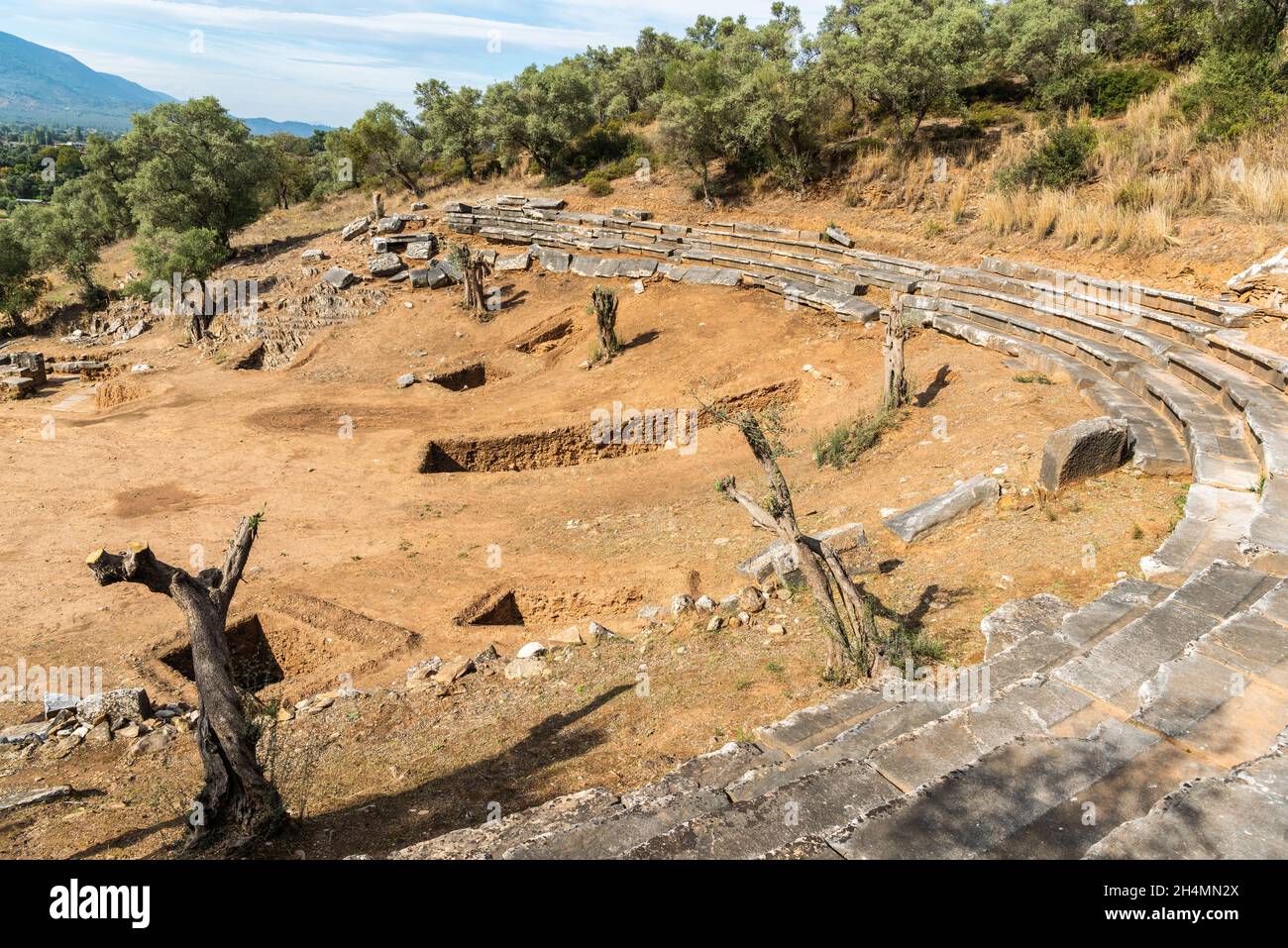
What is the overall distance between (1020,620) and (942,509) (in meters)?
2.51

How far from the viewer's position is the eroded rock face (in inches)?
320

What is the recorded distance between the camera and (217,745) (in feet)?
15.6

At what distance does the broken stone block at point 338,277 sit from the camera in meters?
23.9

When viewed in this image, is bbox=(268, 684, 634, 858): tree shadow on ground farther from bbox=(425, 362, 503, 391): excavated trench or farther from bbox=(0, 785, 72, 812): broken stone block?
bbox=(425, 362, 503, 391): excavated trench

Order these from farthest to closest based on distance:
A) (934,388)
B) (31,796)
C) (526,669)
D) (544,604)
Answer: (934,388), (544,604), (526,669), (31,796)

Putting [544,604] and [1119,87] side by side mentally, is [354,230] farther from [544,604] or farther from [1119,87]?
[1119,87]

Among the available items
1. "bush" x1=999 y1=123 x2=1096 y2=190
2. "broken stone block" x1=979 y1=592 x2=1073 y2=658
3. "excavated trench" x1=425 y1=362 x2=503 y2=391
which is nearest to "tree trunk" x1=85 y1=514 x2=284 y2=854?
"broken stone block" x1=979 y1=592 x2=1073 y2=658

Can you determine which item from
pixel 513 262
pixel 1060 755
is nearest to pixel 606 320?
pixel 513 262

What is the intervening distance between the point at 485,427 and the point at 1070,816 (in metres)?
13.6

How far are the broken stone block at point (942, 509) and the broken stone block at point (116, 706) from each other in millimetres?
7774

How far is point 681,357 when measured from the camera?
1738 cm

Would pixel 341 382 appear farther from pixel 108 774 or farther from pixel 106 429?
pixel 108 774

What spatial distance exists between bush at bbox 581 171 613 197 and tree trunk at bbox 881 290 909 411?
A: 18908 millimetres

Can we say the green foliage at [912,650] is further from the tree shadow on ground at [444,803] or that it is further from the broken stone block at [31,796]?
the broken stone block at [31,796]
